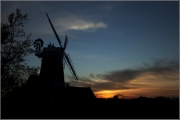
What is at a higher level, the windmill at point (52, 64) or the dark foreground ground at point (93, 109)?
the windmill at point (52, 64)

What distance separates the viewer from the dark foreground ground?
18005mm

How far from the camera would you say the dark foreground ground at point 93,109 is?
18.0 metres

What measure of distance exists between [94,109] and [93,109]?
27cm

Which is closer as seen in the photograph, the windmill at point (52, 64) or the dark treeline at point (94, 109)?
the dark treeline at point (94, 109)

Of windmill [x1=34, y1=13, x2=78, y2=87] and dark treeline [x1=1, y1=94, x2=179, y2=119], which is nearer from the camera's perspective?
dark treeline [x1=1, y1=94, x2=179, y2=119]

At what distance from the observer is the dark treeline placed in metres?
18.0

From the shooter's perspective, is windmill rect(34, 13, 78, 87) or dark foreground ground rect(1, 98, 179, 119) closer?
dark foreground ground rect(1, 98, 179, 119)

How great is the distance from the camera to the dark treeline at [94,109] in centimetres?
1802

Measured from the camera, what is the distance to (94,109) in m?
21.1

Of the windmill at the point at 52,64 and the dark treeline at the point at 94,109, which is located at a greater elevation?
the windmill at the point at 52,64

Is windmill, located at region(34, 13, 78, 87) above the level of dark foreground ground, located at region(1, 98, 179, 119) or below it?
above

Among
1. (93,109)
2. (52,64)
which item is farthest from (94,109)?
(52,64)

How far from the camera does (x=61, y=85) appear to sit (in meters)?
28.5

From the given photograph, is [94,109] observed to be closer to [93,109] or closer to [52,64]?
[93,109]
